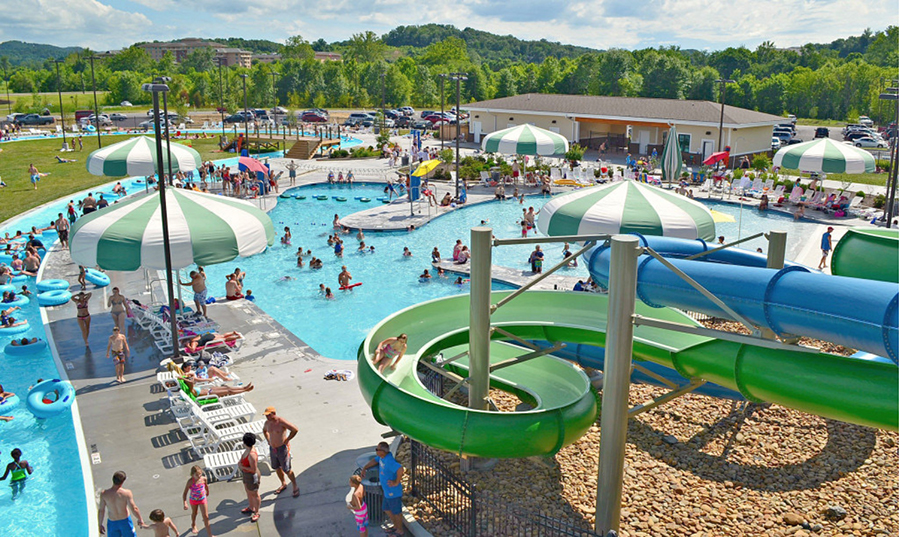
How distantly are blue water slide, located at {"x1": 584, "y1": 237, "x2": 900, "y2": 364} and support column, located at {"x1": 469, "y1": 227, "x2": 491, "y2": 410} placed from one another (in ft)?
5.77

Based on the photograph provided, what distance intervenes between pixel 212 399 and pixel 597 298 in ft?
21.9

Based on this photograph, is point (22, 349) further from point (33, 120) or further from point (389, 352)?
point (33, 120)

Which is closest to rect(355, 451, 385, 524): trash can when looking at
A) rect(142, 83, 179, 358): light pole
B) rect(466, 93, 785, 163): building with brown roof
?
rect(142, 83, 179, 358): light pole

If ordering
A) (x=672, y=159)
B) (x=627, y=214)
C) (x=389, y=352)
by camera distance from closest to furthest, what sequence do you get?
(x=389, y=352) < (x=627, y=214) < (x=672, y=159)

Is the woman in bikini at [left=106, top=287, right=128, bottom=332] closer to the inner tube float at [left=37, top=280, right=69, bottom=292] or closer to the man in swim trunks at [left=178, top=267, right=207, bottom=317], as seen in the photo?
the man in swim trunks at [left=178, top=267, right=207, bottom=317]

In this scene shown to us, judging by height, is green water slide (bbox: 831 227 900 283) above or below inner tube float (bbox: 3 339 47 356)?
above

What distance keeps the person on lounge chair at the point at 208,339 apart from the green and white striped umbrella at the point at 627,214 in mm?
7231

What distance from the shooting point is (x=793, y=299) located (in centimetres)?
667

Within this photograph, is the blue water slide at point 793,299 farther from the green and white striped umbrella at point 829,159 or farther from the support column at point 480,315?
the green and white striped umbrella at point 829,159

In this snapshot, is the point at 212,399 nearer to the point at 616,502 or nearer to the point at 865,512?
the point at 616,502

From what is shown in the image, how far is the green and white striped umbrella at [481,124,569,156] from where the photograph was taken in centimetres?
3049

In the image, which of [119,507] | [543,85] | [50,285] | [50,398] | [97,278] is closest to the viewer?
[119,507]

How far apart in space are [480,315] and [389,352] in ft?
6.53

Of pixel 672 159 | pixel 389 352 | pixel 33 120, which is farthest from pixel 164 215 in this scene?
pixel 33 120
